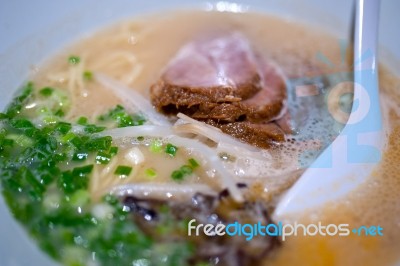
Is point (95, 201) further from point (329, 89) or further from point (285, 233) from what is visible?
point (329, 89)

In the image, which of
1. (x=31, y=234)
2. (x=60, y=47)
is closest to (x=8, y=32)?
(x=60, y=47)

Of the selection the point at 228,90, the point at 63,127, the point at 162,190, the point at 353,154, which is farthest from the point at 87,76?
the point at 353,154

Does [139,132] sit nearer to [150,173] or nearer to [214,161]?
[150,173]

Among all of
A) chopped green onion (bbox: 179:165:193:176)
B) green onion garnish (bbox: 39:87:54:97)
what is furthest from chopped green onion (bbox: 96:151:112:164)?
green onion garnish (bbox: 39:87:54:97)

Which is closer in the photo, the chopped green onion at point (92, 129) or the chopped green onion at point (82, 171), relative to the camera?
the chopped green onion at point (82, 171)

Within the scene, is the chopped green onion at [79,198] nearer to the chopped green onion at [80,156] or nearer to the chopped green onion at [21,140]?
the chopped green onion at [80,156]

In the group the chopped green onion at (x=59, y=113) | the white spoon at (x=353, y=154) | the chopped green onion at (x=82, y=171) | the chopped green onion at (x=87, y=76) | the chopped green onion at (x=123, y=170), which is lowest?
the white spoon at (x=353, y=154)

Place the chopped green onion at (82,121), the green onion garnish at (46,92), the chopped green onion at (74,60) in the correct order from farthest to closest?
the chopped green onion at (74,60) < the green onion garnish at (46,92) < the chopped green onion at (82,121)

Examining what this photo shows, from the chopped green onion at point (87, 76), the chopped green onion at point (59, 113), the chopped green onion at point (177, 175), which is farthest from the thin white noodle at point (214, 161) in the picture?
the chopped green onion at point (87, 76)

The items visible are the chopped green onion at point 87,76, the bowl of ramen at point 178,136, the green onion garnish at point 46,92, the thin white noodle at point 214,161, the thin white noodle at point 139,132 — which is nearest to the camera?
the bowl of ramen at point 178,136
